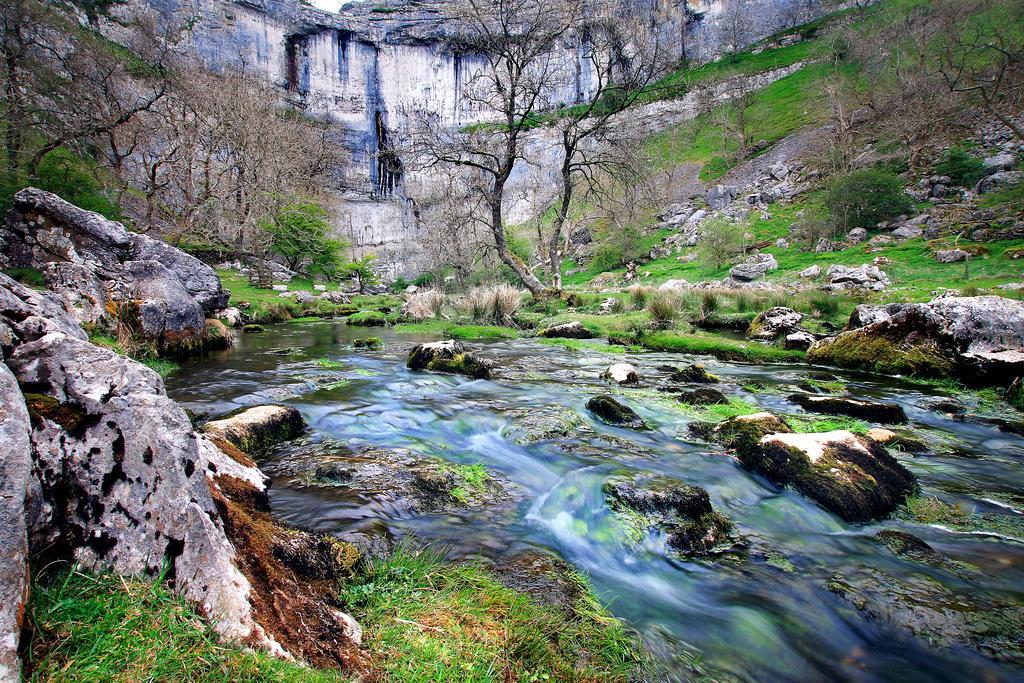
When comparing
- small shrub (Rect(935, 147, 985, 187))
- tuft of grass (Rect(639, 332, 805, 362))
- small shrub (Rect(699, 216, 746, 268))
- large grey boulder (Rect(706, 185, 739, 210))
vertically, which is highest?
large grey boulder (Rect(706, 185, 739, 210))

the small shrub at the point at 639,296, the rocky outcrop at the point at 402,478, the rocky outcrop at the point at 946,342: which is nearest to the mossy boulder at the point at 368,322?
the small shrub at the point at 639,296

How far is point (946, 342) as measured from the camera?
6.88 m

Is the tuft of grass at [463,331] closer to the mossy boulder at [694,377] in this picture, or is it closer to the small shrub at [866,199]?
the mossy boulder at [694,377]

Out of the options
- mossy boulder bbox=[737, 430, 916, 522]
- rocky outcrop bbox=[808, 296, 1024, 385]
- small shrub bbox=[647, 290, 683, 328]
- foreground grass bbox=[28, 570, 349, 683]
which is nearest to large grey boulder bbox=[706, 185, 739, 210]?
small shrub bbox=[647, 290, 683, 328]

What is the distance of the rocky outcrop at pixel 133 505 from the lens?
1.45 meters

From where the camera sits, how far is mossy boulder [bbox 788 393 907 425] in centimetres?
527

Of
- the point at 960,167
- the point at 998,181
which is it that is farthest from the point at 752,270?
the point at 960,167

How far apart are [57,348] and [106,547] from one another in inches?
39.5

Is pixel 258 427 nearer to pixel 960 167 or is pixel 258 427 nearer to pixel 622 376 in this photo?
pixel 622 376

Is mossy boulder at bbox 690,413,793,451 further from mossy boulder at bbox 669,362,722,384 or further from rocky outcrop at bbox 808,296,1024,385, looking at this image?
rocky outcrop at bbox 808,296,1024,385

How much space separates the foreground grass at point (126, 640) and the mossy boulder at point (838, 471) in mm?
3741

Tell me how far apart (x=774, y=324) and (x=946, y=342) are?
4073mm

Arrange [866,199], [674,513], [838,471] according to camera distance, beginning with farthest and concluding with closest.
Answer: [866,199]
[838,471]
[674,513]

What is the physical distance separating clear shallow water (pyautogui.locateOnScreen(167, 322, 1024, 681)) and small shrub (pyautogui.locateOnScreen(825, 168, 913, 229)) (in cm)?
2347
